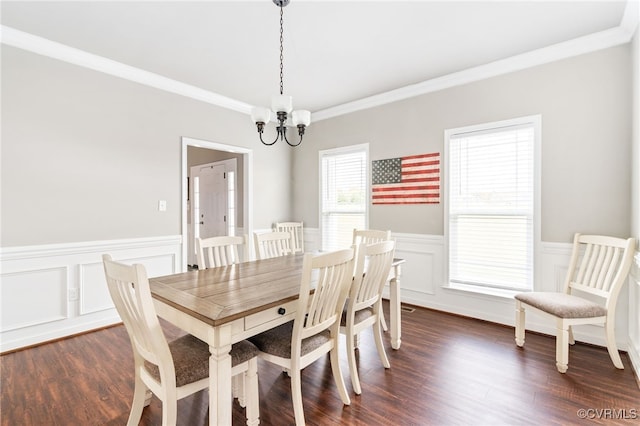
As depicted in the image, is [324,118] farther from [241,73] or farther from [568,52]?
[568,52]

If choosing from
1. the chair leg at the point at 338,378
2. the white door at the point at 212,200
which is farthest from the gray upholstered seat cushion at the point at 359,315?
the white door at the point at 212,200

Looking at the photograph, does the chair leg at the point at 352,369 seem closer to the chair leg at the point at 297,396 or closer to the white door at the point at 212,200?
the chair leg at the point at 297,396

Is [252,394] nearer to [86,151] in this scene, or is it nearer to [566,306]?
[566,306]

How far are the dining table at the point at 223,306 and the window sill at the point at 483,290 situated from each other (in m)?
2.12

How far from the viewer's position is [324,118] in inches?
187

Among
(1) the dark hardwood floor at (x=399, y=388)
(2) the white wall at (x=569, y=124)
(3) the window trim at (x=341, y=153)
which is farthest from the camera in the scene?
(3) the window trim at (x=341, y=153)

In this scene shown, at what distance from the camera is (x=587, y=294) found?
277cm

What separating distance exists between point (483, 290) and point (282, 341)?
8.36 feet

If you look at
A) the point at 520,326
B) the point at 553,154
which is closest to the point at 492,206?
the point at 553,154

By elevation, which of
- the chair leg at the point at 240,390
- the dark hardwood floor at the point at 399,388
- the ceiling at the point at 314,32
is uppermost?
the ceiling at the point at 314,32

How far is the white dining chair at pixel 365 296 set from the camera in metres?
2.01

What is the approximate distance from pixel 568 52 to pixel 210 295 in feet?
12.0

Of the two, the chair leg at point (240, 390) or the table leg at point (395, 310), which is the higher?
the table leg at point (395, 310)

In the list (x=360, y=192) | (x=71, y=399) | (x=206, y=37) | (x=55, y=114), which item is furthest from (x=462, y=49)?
(x=71, y=399)
